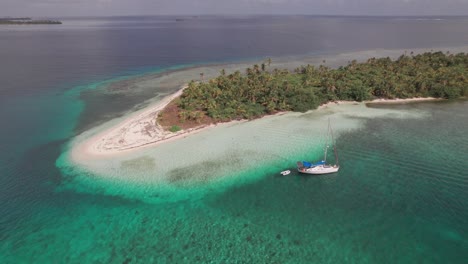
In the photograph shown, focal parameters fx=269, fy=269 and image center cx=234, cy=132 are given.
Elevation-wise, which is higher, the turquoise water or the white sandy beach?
the white sandy beach

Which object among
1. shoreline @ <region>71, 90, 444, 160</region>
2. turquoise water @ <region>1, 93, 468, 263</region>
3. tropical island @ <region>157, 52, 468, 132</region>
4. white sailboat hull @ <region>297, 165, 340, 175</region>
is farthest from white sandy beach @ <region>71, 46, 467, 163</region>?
white sailboat hull @ <region>297, 165, 340, 175</region>

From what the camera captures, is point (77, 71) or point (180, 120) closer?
point (180, 120)

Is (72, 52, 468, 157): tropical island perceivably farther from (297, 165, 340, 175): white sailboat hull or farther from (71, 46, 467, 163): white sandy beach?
(297, 165, 340, 175): white sailboat hull

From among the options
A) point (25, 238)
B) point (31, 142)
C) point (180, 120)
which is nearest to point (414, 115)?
point (180, 120)

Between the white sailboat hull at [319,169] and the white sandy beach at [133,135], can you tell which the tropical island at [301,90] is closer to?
the white sandy beach at [133,135]

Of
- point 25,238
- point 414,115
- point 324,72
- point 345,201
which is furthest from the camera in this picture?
point 324,72

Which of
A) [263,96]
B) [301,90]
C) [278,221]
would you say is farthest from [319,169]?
[301,90]

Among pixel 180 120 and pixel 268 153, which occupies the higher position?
pixel 180 120

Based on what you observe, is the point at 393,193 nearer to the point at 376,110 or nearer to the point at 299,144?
the point at 299,144

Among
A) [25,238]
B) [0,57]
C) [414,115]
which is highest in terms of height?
[0,57]
